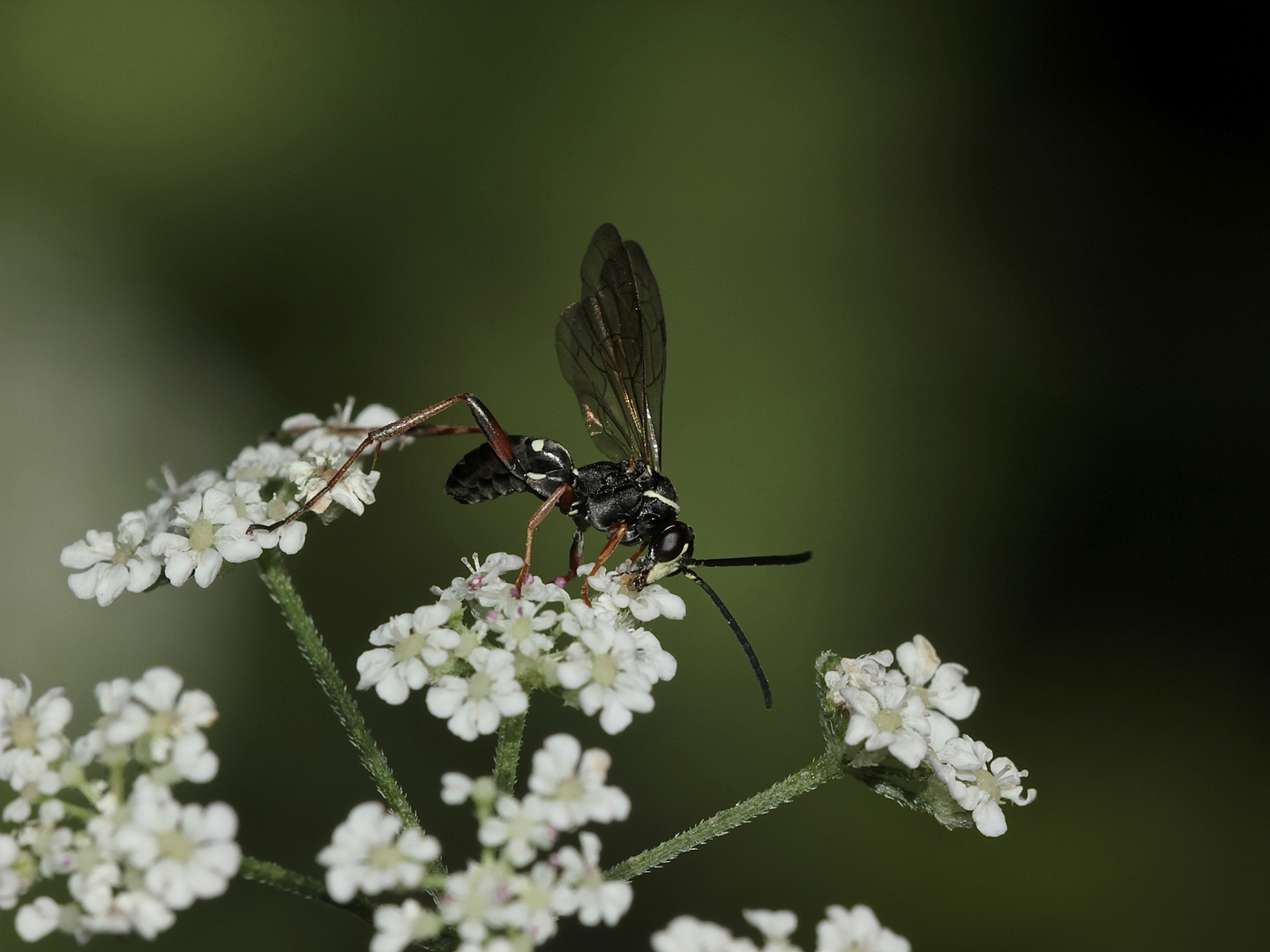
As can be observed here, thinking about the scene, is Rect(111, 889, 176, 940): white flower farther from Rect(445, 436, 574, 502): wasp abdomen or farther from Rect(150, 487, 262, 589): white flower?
Rect(445, 436, 574, 502): wasp abdomen

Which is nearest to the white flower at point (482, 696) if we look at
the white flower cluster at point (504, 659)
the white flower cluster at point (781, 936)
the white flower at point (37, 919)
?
the white flower cluster at point (504, 659)

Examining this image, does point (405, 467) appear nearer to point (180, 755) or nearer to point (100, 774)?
point (100, 774)

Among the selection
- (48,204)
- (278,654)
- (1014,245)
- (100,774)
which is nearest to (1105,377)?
(1014,245)

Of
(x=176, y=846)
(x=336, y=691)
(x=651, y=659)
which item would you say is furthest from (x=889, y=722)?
(x=176, y=846)

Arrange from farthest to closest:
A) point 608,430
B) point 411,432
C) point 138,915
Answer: point 608,430 < point 411,432 < point 138,915

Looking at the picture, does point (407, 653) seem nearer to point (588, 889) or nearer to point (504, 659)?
point (504, 659)

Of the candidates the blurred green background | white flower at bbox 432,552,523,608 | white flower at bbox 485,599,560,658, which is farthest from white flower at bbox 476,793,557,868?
the blurred green background

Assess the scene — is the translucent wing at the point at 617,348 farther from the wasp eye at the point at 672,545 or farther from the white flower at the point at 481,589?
the white flower at the point at 481,589

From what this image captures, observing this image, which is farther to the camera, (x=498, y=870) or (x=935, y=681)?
(x=935, y=681)
